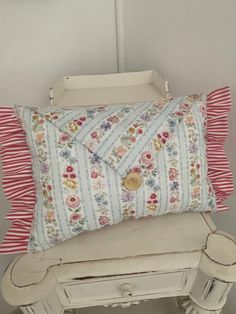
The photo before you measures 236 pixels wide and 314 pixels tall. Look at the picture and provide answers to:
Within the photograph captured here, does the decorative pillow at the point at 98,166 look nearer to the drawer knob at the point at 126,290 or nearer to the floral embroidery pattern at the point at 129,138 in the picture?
the floral embroidery pattern at the point at 129,138

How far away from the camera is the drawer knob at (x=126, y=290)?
701 mm

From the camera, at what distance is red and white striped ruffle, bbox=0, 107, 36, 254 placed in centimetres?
74

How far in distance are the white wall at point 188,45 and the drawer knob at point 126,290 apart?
1.31 feet

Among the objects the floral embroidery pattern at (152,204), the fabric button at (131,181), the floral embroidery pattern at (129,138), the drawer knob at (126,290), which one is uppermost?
the floral embroidery pattern at (129,138)

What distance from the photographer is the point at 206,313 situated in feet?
2.52

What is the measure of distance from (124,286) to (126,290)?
1 centimetres

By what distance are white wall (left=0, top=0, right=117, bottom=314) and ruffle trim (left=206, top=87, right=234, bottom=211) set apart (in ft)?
1.52

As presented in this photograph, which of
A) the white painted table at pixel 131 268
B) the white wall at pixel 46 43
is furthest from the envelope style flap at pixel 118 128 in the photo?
the white wall at pixel 46 43

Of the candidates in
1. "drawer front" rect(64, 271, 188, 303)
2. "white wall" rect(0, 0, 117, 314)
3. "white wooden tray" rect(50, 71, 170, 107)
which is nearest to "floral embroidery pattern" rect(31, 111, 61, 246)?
"drawer front" rect(64, 271, 188, 303)

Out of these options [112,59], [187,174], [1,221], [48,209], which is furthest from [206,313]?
[112,59]

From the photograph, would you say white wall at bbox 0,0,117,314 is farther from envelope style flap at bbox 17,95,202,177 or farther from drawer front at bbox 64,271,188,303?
drawer front at bbox 64,271,188,303

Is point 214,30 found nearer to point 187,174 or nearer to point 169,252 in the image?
point 187,174

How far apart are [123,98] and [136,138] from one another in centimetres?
30

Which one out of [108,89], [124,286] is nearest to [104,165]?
[124,286]
